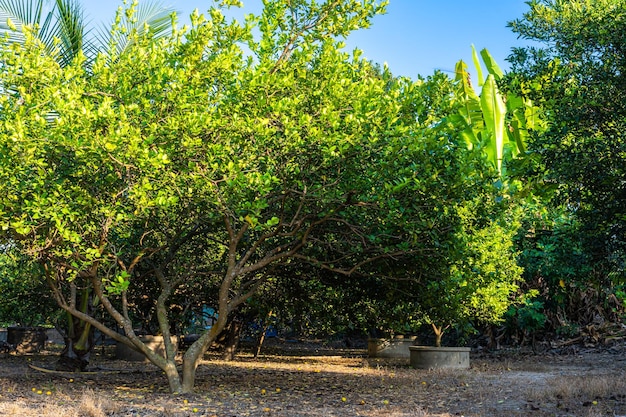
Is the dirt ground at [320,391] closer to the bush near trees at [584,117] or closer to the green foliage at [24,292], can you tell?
the green foliage at [24,292]

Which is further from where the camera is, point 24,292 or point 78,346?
point 24,292

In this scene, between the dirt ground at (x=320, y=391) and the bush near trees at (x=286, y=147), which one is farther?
the dirt ground at (x=320, y=391)

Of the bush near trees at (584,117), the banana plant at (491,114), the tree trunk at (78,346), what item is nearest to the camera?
the bush near trees at (584,117)

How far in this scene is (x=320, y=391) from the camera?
11453 mm

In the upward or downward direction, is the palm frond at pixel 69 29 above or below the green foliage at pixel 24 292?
above

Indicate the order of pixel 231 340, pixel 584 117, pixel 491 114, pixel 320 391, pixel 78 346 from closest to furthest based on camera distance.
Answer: pixel 584 117
pixel 320 391
pixel 78 346
pixel 491 114
pixel 231 340

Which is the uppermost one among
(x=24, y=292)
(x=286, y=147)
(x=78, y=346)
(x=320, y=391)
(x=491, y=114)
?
(x=491, y=114)

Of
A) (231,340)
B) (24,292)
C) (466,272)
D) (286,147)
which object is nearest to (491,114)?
(466,272)

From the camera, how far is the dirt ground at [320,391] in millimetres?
8992

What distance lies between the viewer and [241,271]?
34.7 feet

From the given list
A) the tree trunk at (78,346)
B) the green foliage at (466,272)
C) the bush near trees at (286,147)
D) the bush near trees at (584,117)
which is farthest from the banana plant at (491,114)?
the tree trunk at (78,346)

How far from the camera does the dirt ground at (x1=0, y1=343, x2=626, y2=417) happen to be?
8.99m

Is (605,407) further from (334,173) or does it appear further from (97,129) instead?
(97,129)

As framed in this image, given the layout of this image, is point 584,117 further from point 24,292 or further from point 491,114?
point 24,292
